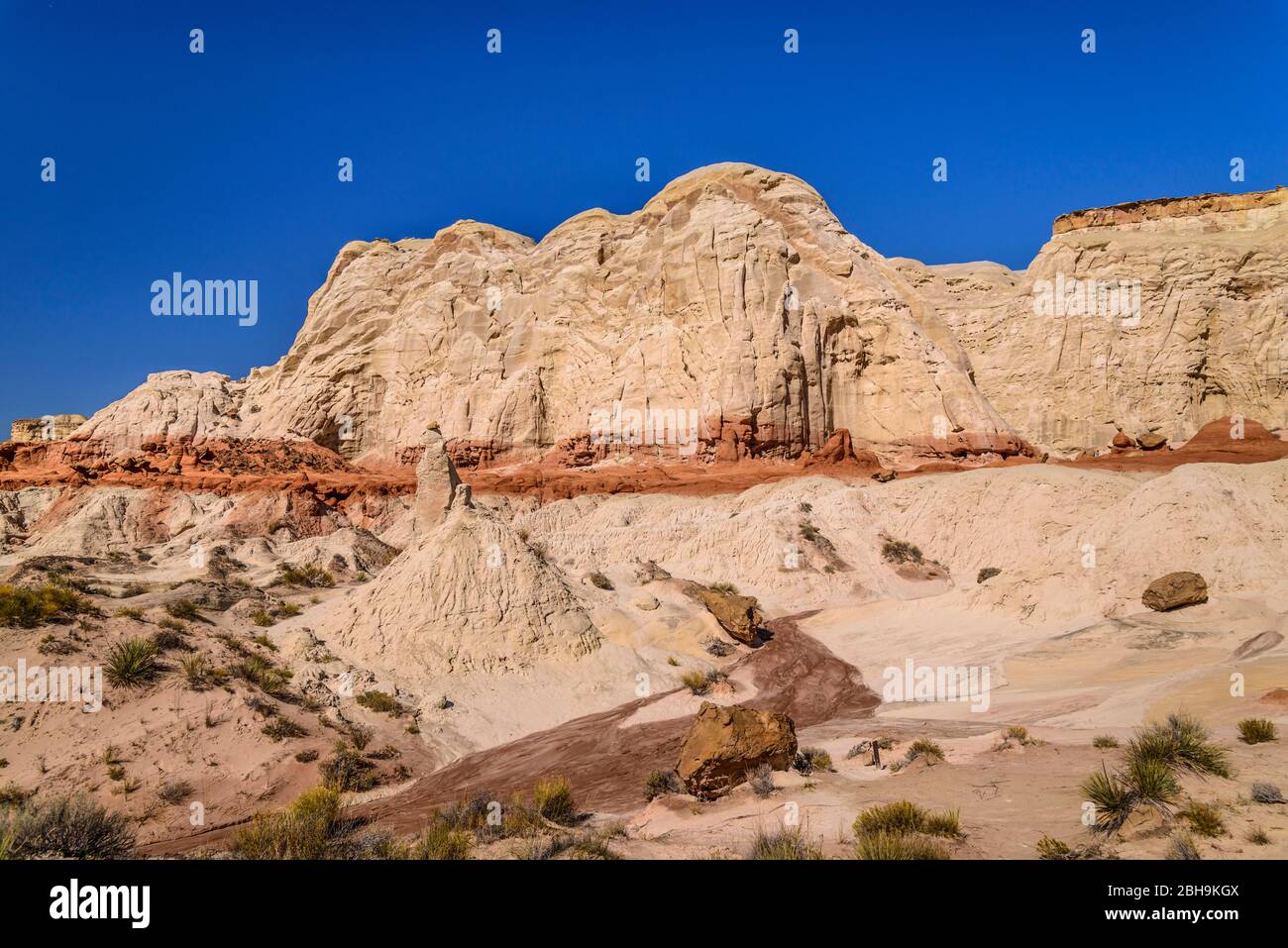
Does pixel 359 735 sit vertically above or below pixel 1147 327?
below

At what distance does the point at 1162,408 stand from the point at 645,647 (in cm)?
4757

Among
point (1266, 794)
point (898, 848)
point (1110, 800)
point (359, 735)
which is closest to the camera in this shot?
point (898, 848)

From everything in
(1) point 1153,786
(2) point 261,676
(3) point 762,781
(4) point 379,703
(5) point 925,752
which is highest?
(1) point 1153,786

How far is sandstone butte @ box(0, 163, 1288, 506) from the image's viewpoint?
46.8 meters

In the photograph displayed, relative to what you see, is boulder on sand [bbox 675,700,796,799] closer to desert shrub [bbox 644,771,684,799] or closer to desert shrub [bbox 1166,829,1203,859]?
desert shrub [bbox 644,771,684,799]

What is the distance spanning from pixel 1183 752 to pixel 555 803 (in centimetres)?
771

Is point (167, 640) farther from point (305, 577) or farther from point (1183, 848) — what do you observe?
point (1183, 848)

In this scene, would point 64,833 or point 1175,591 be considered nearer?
point 64,833

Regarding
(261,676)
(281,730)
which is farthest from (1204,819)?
(261,676)

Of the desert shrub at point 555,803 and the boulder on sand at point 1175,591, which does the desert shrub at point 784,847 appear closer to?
the desert shrub at point 555,803

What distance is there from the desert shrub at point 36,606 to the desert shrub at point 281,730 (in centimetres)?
529

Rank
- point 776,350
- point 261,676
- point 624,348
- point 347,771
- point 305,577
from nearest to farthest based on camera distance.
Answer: point 347,771 → point 261,676 → point 305,577 → point 776,350 → point 624,348

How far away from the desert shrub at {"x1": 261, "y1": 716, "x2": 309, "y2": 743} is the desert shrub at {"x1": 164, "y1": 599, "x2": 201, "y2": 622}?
502 centimetres

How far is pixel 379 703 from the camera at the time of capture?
15.6m
